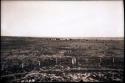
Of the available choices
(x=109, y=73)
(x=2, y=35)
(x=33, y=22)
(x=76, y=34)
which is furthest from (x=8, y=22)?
(x=109, y=73)

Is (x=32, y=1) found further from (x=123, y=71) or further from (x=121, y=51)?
(x=123, y=71)

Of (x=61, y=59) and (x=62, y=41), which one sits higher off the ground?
(x=62, y=41)

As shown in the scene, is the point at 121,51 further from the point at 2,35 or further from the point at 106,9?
the point at 2,35

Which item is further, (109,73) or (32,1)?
(32,1)

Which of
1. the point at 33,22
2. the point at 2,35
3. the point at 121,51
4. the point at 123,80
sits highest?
the point at 33,22

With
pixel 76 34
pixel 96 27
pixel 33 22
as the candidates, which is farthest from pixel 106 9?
pixel 33 22

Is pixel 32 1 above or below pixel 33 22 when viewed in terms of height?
above
